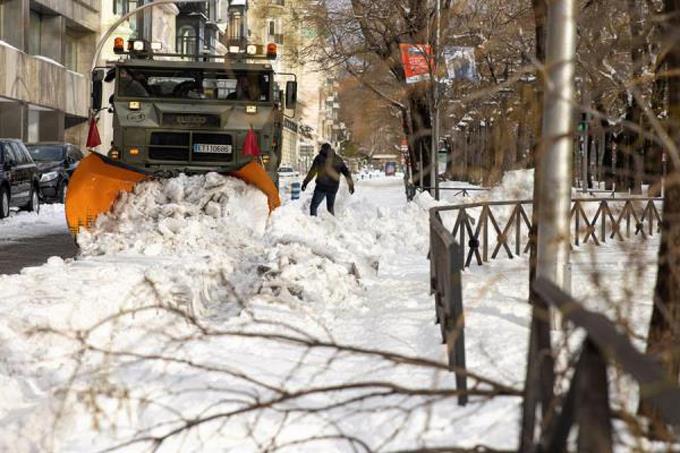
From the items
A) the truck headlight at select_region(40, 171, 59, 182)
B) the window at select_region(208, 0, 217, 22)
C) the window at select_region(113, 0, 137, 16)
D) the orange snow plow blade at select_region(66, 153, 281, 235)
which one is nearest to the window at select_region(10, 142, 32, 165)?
the truck headlight at select_region(40, 171, 59, 182)

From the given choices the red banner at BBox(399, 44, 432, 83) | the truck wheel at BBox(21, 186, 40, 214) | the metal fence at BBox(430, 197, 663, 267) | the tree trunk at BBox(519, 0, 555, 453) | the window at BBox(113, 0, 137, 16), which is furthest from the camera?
the window at BBox(113, 0, 137, 16)

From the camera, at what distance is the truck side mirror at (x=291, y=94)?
14859 mm

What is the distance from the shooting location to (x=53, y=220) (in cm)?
2172

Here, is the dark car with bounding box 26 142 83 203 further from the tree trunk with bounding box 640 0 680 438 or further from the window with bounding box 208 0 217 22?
the window with bounding box 208 0 217 22

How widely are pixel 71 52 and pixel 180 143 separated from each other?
36.9 metres

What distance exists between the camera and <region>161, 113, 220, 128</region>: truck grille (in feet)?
51.3

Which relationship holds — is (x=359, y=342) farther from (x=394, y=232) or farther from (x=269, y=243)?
(x=394, y=232)

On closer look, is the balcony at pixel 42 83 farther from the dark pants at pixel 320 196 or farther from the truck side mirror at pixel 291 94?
the truck side mirror at pixel 291 94

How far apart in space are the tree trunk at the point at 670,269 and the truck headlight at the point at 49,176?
22.1 metres

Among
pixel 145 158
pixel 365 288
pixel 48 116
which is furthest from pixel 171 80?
pixel 48 116

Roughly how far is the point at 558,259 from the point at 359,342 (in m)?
1.71

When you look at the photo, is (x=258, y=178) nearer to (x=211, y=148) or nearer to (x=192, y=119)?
(x=211, y=148)

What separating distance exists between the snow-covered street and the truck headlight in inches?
437

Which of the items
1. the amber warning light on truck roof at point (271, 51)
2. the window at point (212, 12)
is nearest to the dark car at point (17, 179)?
the amber warning light on truck roof at point (271, 51)
